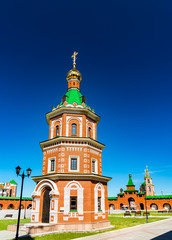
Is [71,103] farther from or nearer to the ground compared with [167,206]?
farther from the ground

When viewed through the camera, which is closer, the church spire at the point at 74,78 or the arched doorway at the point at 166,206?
the church spire at the point at 74,78

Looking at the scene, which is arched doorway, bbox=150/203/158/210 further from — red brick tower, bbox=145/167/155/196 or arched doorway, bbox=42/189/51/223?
arched doorway, bbox=42/189/51/223

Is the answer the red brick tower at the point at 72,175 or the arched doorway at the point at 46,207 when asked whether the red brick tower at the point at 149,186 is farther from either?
the arched doorway at the point at 46,207

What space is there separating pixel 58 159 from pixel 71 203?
4.54m

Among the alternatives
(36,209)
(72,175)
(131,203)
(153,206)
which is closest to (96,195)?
(72,175)

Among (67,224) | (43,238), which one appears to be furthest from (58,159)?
(43,238)

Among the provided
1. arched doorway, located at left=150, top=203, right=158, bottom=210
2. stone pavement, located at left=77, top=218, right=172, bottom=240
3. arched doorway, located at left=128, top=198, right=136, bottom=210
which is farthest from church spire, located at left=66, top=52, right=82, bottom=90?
arched doorway, located at left=150, top=203, right=158, bottom=210

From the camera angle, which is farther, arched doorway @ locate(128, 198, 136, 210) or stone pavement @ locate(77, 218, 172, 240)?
arched doorway @ locate(128, 198, 136, 210)

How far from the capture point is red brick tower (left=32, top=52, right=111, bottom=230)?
18170mm

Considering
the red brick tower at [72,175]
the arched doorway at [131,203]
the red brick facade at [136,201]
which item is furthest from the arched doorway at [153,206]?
the red brick tower at [72,175]

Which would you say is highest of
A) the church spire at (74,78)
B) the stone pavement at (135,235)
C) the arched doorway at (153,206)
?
the church spire at (74,78)

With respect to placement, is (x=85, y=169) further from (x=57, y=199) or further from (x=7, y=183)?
(x=7, y=183)

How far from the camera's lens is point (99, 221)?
19219 mm

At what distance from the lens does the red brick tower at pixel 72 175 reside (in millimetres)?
18170
